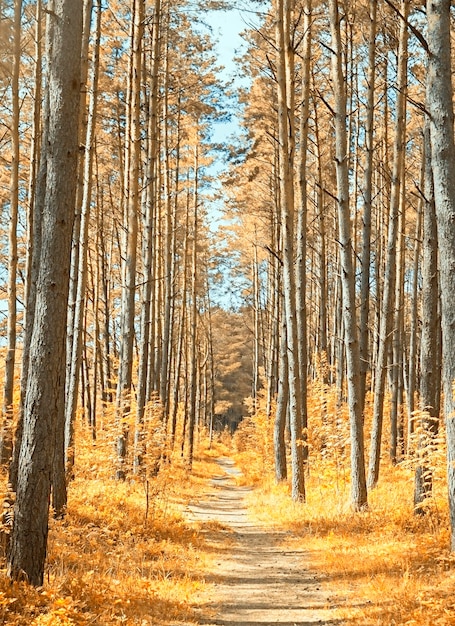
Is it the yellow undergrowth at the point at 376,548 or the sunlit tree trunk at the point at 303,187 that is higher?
the sunlit tree trunk at the point at 303,187

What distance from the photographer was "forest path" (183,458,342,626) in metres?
5.48

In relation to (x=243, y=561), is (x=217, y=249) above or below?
above

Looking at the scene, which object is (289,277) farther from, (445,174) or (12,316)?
(445,174)

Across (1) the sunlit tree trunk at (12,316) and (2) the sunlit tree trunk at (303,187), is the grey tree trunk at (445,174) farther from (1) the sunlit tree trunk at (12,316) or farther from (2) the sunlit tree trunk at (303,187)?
(1) the sunlit tree trunk at (12,316)

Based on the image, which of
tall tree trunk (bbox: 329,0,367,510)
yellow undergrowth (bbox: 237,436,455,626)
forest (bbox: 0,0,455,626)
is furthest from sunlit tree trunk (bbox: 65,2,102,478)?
tall tree trunk (bbox: 329,0,367,510)

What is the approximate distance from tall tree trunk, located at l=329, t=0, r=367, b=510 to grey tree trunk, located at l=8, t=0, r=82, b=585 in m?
5.26

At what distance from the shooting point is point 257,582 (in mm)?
6809

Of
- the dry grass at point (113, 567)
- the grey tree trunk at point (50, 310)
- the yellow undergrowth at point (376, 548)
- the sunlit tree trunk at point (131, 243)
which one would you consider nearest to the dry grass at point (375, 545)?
the yellow undergrowth at point (376, 548)

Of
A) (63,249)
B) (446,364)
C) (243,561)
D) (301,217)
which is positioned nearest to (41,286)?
(63,249)

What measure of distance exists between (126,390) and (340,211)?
18.1ft

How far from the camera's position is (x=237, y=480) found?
798 inches

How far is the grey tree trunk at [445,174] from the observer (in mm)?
6074

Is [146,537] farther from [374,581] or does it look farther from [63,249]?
[63,249]

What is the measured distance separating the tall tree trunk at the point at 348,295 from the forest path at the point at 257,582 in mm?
1429
